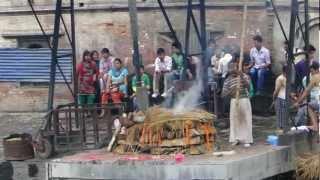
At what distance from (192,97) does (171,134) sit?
3.33 m

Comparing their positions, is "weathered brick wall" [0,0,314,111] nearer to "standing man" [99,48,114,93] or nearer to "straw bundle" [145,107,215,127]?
"standing man" [99,48,114,93]

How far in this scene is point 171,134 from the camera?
784cm

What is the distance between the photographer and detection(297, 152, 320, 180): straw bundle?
870 centimetres

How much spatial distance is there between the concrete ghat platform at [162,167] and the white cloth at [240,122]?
2.07 feet

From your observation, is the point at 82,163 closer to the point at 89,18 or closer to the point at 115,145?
the point at 115,145

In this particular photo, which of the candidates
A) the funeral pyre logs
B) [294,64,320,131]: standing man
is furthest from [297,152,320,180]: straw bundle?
the funeral pyre logs

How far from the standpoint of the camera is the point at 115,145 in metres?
8.41

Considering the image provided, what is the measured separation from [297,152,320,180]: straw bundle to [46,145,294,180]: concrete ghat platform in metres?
0.68

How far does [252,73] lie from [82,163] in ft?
30.7

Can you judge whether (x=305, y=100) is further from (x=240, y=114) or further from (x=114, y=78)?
(x=114, y=78)

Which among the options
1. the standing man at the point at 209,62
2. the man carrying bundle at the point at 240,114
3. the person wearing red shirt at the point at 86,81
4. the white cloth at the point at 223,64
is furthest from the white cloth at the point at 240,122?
the person wearing red shirt at the point at 86,81

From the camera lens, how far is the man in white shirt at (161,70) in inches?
A: 618

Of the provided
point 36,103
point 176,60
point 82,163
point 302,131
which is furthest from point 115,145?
point 36,103

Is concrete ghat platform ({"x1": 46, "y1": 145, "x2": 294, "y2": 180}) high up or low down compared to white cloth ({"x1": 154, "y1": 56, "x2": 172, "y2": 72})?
down
